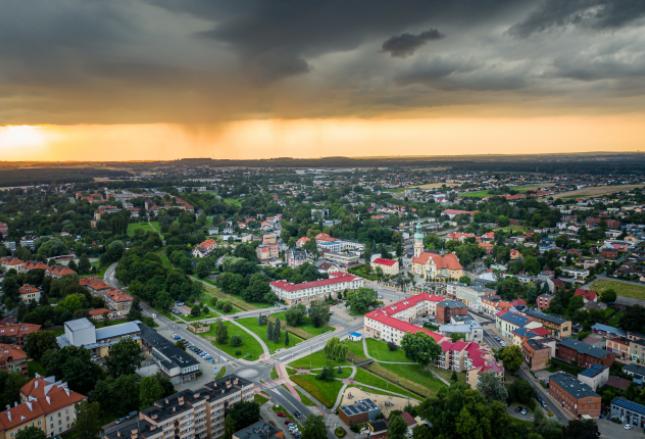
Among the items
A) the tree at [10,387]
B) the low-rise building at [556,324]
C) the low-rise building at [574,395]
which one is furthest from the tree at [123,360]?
the low-rise building at [556,324]

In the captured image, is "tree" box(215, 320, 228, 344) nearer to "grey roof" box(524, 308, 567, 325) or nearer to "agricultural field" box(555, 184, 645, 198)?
"grey roof" box(524, 308, 567, 325)

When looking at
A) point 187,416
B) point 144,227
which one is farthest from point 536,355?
point 144,227

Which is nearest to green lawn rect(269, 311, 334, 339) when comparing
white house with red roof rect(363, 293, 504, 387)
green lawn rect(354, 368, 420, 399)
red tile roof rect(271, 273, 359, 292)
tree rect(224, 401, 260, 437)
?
white house with red roof rect(363, 293, 504, 387)

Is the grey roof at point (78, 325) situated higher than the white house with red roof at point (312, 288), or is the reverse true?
the grey roof at point (78, 325)

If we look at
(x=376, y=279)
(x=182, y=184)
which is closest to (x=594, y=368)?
(x=376, y=279)

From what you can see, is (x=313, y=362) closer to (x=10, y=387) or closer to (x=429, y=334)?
(x=429, y=334)

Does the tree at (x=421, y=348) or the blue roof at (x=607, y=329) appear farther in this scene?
the blue roof at (x=607, y=329)

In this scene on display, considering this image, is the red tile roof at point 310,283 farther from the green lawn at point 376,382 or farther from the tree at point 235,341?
the green lawn at point 376,382
